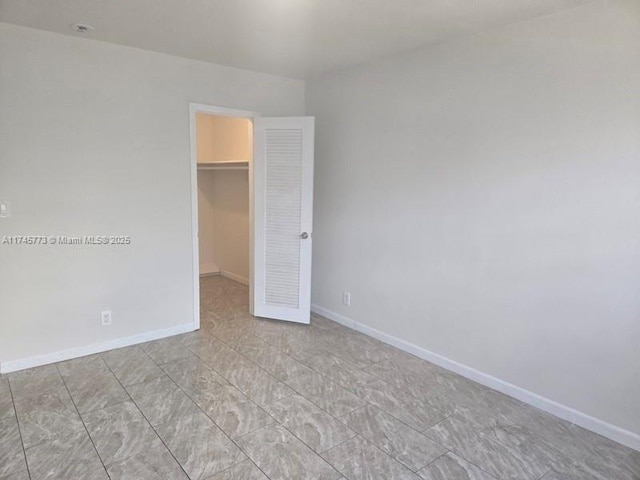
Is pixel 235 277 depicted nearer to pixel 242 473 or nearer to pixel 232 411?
pixel 232 411

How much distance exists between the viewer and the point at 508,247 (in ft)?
9.19

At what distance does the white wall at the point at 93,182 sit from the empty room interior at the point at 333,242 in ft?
0.05

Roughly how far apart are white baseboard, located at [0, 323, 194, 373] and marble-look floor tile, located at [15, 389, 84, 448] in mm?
524

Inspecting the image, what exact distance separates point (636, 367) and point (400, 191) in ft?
6.50

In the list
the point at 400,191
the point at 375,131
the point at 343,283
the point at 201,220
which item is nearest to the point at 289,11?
the point at 375,131

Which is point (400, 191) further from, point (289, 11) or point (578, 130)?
point (289, 11)

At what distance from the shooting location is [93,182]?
3.25 m

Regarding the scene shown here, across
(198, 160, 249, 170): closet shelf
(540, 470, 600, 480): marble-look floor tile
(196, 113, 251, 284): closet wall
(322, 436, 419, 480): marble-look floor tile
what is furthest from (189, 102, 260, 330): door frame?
(540, 470, 600, 480): marble-look floor tile

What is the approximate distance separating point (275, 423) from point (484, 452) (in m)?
1.20

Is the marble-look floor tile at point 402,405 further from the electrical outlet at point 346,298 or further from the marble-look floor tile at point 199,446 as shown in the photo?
the electrical outlet at point 346,298

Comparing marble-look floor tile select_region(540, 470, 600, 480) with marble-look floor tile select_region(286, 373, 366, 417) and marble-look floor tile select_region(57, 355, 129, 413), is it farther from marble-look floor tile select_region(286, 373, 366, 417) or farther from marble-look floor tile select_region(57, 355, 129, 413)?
marble-look floor tile select_region(57, 355, 129, 413)

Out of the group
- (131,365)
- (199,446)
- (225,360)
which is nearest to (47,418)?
(131,365)

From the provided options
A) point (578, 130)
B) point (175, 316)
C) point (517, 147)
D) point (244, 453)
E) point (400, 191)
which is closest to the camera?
point (244, 453)

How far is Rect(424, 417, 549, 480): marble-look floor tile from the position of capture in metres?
2.11
